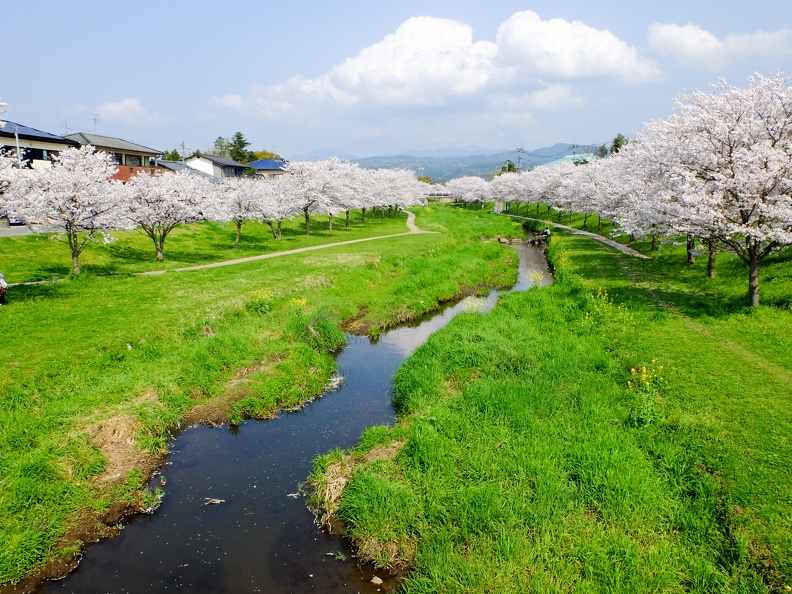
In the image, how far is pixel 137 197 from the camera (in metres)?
34.0

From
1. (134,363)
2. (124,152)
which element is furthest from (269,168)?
(134,363)

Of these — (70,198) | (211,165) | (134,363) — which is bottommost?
(134,363)

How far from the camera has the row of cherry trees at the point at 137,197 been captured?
1036 inches

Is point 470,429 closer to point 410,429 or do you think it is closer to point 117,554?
point 410,429

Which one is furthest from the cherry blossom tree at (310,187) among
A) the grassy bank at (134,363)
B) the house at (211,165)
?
the house at (211,165)

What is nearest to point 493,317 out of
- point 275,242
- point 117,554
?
point 117,554

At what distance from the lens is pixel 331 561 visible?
11.2 meters

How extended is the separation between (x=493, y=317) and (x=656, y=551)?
619 inches

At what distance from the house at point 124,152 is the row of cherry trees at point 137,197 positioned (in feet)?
60.7

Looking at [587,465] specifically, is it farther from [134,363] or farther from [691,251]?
[691,251]

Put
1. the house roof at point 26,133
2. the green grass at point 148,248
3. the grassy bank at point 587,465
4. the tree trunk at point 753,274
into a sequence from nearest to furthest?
the grassy bank at point 587,465 < the tree trunk at point 753,274 < the green grass at point 148,248 < the house roof at point 26,133

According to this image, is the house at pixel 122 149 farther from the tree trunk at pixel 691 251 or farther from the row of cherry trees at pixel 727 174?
the tree trunk at pixel 691 251

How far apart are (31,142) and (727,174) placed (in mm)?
60860

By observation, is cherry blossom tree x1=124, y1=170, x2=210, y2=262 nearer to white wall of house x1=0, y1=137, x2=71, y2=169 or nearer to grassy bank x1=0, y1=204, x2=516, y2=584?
grassy bank x1=0, y1=204, x2=516, y2=584
